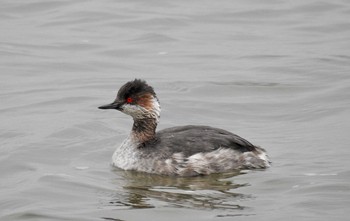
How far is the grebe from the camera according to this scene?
33.9ft

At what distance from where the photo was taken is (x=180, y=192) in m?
9.66

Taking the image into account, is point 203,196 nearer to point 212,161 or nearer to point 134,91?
point 212,161

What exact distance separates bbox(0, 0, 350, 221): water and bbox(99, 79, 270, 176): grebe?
0.51 feet

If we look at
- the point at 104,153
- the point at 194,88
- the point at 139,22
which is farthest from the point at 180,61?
the point at 104,153

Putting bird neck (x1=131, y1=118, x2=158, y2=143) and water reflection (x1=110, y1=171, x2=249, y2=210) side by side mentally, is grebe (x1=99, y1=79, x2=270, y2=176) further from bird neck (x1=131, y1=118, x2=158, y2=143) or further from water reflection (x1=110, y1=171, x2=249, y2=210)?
water reflection (x1=110, y1=171, x2=249, y2=210)

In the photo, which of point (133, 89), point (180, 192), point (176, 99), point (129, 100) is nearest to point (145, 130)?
point (129, 100)

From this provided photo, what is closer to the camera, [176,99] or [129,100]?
[129,100]

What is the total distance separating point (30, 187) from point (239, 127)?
3.50m

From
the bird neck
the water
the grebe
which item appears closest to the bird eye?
the grebe

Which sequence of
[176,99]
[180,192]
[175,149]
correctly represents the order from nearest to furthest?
[180,192] < [175,149] < [176,99]

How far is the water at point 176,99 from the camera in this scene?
30.5 feet

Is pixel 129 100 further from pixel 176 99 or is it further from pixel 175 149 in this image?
pixel 176 99

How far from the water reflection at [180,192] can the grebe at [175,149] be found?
0.10m

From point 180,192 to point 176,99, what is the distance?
4.33 metres
